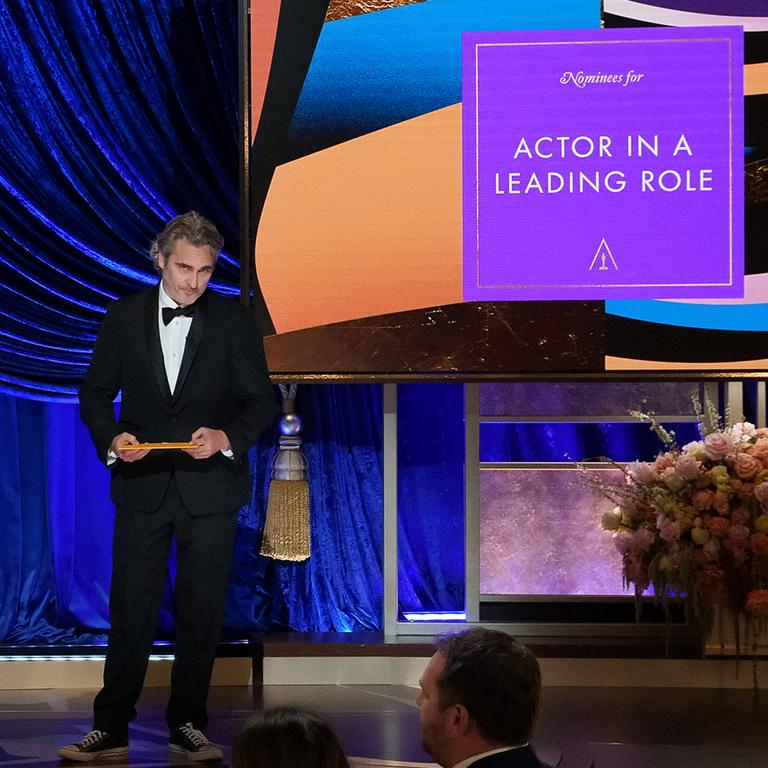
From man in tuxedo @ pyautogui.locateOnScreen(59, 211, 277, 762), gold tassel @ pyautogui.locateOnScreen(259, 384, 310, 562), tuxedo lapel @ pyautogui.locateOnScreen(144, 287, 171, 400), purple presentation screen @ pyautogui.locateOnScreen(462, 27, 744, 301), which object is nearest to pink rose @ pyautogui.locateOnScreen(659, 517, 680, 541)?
purple presentation screen @ pyautogui.locateOnScreen(462, 27, 744, 301)

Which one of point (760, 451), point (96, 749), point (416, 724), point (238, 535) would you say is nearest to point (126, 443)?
point (96, 749)

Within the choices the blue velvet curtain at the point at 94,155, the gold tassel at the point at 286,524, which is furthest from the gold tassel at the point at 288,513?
the blue velvet curtain at the point at 94,155

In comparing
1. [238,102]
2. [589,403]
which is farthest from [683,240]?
[238,102]

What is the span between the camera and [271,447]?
181 inches

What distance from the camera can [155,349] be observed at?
131 inches

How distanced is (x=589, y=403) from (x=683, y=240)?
2.21 ft

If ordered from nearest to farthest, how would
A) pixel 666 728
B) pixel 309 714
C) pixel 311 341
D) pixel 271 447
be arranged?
pixel 309 714, pixel 666 728, pixel 311 341, pixel 271 447

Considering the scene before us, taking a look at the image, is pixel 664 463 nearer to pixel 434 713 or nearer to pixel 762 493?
pixel 762 493

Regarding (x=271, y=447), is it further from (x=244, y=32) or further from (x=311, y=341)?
(x=244, y=32)

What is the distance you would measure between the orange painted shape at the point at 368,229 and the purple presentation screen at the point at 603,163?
8 centimetres

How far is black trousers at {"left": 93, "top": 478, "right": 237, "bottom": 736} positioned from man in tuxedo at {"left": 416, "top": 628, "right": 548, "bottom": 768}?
66.4 inches

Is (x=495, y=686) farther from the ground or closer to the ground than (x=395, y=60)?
closer to the ground

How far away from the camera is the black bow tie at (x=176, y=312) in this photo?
10.9ft

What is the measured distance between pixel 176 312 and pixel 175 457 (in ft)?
1.18
